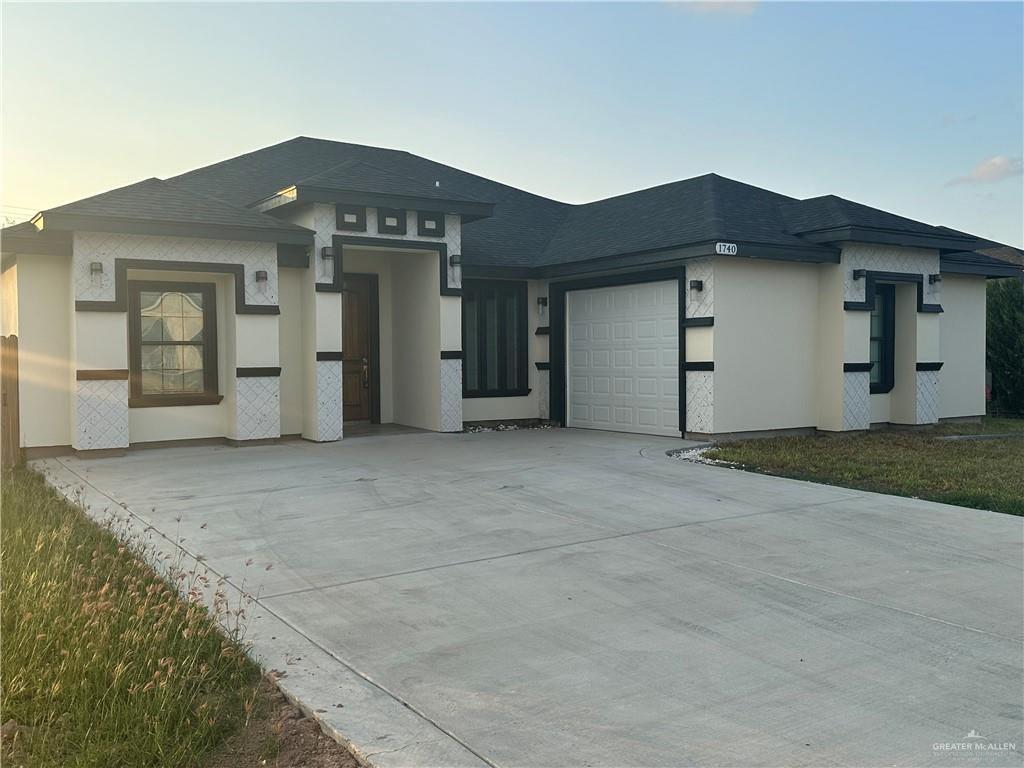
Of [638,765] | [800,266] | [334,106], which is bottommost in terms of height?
[638,765]

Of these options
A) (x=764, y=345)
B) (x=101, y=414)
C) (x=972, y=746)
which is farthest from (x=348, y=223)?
(x=972, y=746)

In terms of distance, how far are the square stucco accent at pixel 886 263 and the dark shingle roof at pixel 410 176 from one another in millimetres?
5861

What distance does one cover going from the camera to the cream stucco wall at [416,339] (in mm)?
14805

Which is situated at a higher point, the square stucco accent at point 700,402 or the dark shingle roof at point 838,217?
the dark shingle roof at point 838,217

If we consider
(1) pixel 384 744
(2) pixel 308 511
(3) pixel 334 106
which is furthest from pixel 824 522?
(3) pixel 334 106

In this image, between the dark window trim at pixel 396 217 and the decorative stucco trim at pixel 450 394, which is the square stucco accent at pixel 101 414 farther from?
the decorative stucco trim at pixel 450 394

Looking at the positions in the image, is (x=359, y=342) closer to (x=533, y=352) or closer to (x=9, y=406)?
(x=533, y=352)

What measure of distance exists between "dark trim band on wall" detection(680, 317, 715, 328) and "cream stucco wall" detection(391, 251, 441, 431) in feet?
13.5

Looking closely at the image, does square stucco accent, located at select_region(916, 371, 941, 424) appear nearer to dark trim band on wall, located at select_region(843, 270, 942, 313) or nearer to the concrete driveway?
dark trim band on wall, located at select_region(843, 270, 942, 313)

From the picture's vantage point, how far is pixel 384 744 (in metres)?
3.42

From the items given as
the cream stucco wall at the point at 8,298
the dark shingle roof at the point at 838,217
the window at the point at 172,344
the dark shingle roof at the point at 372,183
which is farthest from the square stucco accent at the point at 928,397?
the cream stucco wall at the point at 8,298

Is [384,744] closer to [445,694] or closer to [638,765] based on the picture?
[445,694]

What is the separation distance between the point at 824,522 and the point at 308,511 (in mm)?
4716

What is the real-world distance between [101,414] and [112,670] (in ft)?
29.4
